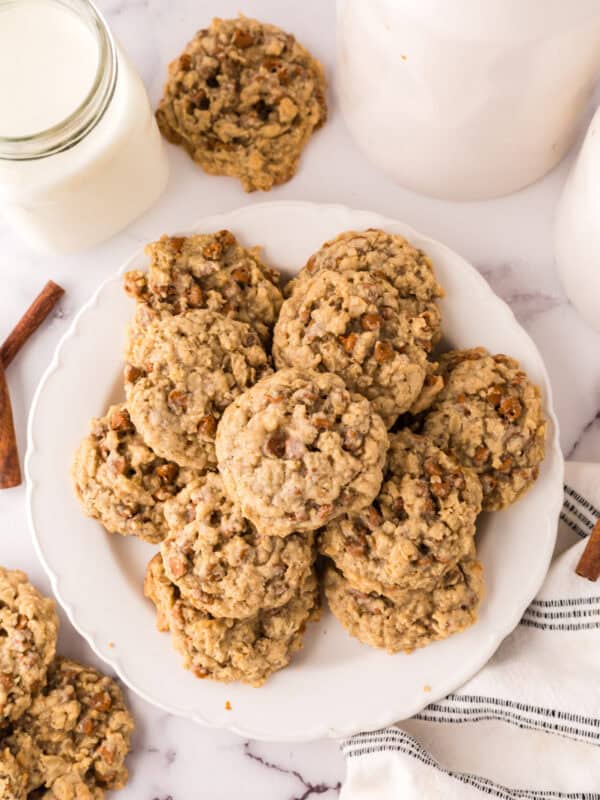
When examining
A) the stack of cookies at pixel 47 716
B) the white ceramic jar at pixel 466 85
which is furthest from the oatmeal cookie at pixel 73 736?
the white ceramic jar at pixel 466 85

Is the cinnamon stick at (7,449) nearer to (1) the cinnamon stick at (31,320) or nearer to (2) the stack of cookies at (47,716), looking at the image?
(1) the cinnamon stick at (31,320)

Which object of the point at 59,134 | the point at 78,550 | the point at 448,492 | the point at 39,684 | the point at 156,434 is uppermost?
the point at 59,134

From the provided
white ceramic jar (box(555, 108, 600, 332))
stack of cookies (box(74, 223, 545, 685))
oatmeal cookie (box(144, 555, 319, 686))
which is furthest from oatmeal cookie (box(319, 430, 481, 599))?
white ceramic jar (box(555, 108, 600, 332))

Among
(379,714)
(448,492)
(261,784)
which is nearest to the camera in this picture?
(448,492)

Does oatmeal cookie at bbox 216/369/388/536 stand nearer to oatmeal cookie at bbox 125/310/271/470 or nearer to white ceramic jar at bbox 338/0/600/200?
oatmeal cookie at bbox 125/310/271/470

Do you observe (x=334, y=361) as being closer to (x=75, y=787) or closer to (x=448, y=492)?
(x=448, y=492)

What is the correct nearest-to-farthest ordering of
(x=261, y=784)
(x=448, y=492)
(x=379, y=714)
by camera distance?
(x=448, y=492) < (x=379, y=714) < (x=261, y=784)

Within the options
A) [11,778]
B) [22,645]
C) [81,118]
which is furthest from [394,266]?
[11,778]

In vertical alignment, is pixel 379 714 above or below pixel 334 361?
below

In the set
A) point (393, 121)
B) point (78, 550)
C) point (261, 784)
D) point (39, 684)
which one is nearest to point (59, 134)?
point (393, 121)
